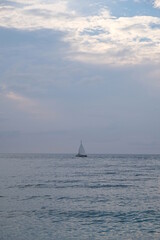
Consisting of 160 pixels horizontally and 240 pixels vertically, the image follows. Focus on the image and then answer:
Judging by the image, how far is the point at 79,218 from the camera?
78.7 feet

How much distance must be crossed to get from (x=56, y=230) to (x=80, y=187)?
21257 millimetres

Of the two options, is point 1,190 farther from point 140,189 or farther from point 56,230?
point 56,230

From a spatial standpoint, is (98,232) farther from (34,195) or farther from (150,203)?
(34,195)

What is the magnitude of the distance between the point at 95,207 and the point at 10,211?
7.07 meters

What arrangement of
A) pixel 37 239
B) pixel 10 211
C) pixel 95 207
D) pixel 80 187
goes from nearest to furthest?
pixel 37 239
pixel 10 211
pixel 95 207
pixel 80 187

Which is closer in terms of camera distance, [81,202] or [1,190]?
[81,202]

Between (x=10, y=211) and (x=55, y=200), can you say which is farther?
(x=55, y=200)

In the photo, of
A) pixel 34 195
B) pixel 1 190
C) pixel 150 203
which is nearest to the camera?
pixel 150 203

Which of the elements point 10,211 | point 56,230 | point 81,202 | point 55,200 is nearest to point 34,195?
point 55,200

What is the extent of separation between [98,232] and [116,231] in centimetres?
116

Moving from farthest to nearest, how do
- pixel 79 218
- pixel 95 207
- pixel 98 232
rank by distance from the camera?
1. pixel 95 207
2. pixel 79 218
3. pixel 98 232

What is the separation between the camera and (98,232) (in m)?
20.0

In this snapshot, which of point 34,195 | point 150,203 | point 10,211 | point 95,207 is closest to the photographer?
point 10,211

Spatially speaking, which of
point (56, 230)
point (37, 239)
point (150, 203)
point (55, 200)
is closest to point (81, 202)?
point (55, 200)
